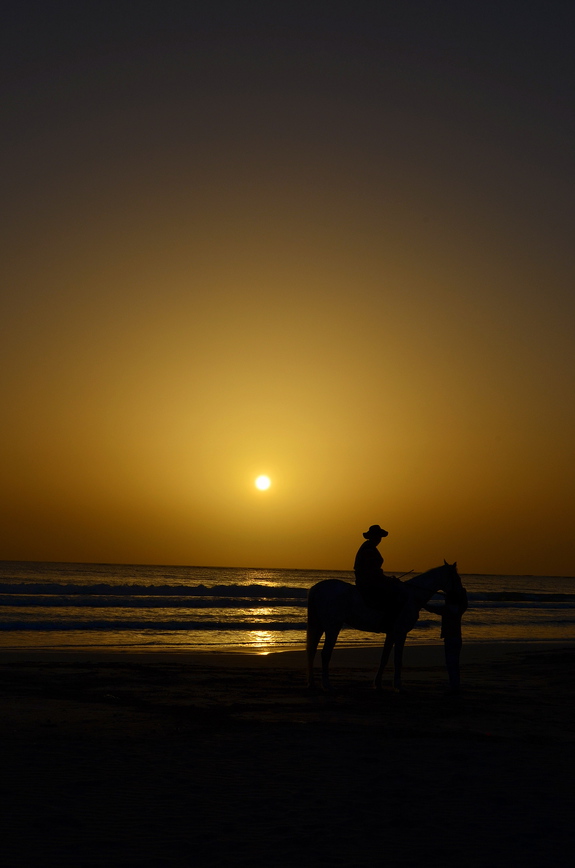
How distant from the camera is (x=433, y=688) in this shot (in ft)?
42.9

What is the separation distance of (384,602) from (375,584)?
0.35 m

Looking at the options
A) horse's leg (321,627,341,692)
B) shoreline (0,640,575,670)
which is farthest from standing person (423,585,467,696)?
shoreline (0,640,575,670)

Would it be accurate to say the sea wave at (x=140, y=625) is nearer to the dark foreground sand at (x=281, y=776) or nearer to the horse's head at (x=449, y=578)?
the dark foreground sand at (x=281, y=776)

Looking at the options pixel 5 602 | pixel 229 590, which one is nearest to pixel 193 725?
pixel 5 602

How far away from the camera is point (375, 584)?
12234 millimetres

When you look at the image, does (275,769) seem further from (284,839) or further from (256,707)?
(256,707)

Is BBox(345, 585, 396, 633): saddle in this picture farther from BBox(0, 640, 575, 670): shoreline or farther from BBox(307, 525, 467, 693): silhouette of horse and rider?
BBox(0, 640, 575, 670): shoreline

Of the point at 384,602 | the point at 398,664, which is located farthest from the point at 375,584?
the point at 398,664

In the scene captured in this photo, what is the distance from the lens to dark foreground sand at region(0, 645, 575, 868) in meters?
5.11

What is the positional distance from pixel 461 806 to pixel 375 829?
95 centimetres

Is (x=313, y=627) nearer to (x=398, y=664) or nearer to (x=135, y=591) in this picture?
(x=398, y=664)

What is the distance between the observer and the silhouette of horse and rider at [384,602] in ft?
40.2

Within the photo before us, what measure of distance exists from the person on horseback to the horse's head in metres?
0.63

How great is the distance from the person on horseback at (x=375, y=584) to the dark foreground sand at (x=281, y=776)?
1385mm
